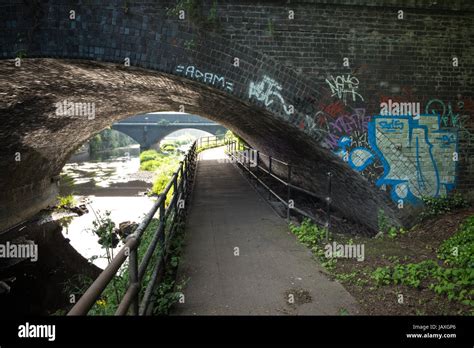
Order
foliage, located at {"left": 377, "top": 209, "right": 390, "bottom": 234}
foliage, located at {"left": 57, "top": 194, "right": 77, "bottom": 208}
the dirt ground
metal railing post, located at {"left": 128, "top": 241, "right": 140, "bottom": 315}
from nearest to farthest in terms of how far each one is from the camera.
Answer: metal railing post, located at {"left": 128, "top": 241, "right": 140, "bottom": 315} < the dirt ground < foliage, located at {"left": 377, "top": 209, "right": 390, "bottom": 234} < foliage, located at {"left": 57, "top": 194, "right": 77, "bottom": 208}

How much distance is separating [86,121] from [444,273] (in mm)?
12255

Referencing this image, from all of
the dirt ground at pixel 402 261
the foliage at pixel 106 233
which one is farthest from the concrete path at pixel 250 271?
the foliage at pixel 106 233

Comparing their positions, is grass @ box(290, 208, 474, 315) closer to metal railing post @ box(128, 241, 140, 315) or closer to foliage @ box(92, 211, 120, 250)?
metal railing post @ box(128, 241, 140, 315)

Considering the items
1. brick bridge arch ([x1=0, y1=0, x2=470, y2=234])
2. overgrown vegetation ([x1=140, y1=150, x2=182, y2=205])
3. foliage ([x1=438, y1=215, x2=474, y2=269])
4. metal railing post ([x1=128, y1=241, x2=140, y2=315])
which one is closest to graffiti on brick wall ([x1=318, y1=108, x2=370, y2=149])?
brick bridge arch ([x1=0, y1=0, x2=470, y2=234])

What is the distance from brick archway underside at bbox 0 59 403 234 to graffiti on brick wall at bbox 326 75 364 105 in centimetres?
102

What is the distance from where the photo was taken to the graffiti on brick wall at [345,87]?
6.55m

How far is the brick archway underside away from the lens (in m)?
6.95

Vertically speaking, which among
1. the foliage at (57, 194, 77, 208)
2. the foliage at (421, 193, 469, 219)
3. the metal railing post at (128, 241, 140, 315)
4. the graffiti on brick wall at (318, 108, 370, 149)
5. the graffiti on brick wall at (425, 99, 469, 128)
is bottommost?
the foliage at (57, 194, 77, 208)

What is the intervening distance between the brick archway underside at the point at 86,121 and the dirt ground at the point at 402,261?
715 millimetres

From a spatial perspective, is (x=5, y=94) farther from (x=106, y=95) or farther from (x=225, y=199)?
(x=225, y=199)

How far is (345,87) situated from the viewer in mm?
6582

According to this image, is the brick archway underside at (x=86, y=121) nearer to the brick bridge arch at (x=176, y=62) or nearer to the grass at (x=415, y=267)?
the brick bridge arch at (x=176, y=62)

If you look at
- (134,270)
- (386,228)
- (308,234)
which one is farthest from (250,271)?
(386,228)

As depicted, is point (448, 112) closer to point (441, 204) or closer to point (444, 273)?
point (441, 204)
